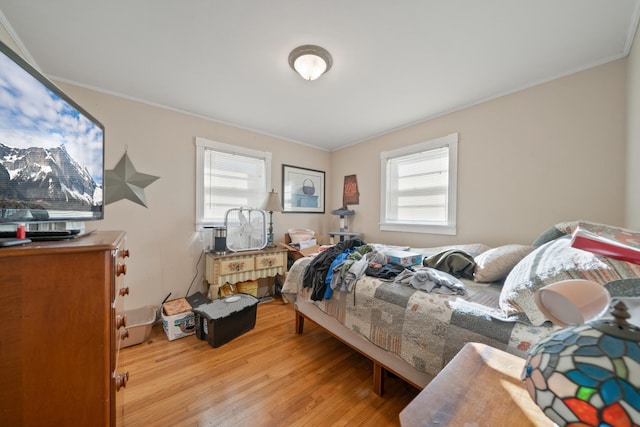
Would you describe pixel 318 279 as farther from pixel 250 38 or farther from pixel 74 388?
pixel 250 38

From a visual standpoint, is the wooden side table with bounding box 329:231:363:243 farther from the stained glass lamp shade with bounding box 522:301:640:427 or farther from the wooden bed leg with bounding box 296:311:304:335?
the stained glass lamp shade with bounding box 522:301:640:427

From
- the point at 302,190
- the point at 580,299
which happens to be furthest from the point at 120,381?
the point at 302,190

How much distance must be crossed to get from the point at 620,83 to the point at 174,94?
12.5 feet

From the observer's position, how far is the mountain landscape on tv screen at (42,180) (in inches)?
30.8

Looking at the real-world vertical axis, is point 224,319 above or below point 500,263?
below

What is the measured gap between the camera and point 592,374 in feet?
1.11

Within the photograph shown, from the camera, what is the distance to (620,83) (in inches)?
64.8

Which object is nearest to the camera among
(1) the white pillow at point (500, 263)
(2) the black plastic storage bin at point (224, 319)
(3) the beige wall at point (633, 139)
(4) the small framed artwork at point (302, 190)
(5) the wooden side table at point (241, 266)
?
(3) the beige wall at point (633, 139)

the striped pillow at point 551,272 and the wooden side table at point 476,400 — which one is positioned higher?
the striped pillow at point 551,272

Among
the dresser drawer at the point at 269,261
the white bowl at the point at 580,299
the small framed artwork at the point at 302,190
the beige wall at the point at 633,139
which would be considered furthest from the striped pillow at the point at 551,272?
the small framed artwork at the point at 302,190

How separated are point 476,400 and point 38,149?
5.71 ft

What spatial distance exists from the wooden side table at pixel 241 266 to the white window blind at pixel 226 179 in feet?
1.90

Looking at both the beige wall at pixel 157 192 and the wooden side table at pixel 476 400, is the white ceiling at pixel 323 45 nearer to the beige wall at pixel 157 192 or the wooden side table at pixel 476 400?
the beige wall at pixel 157 192

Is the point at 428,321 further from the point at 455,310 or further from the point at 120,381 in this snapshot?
the point at 120,381
